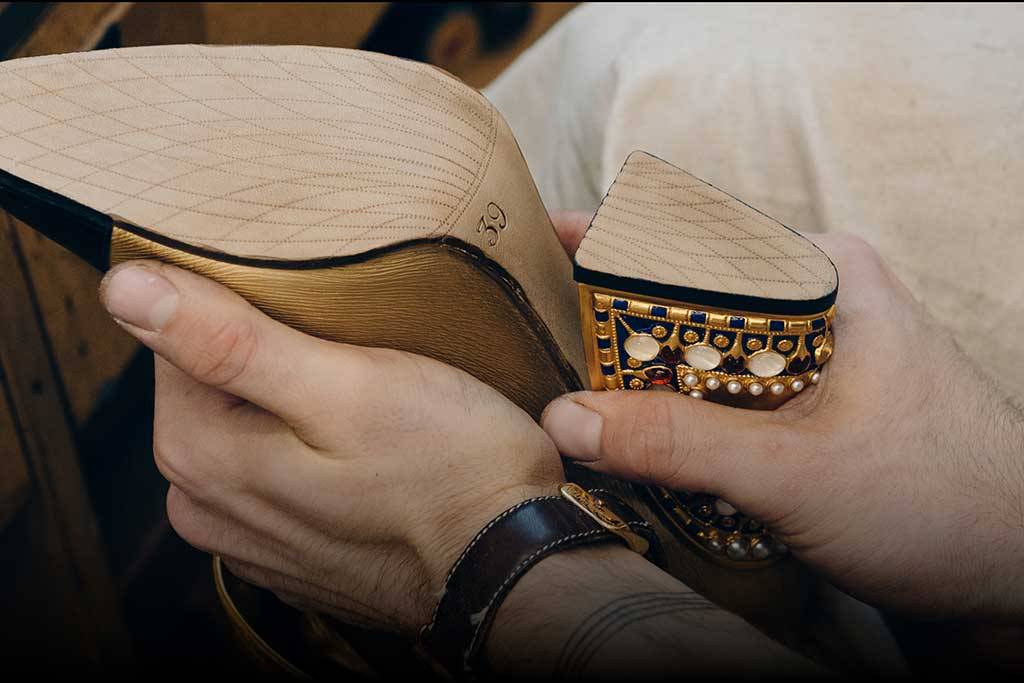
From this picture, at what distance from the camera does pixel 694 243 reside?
0.52 m

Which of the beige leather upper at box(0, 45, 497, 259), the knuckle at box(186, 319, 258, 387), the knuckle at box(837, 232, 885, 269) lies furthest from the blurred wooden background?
the knuckle at box(837, 232, 885, 269)

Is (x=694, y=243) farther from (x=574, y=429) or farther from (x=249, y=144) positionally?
(x=249, y=144)

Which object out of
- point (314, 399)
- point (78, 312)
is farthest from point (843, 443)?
point (78, 312)

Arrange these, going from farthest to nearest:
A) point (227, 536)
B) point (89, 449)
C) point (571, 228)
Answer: point (89, 449), point (571, 228), point (227, 536)

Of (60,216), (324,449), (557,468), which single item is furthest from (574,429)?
(60,216)

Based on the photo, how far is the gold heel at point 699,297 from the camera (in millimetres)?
490

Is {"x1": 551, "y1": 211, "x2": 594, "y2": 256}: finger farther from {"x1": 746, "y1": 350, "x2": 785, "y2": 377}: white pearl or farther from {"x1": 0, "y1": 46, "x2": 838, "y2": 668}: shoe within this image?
{"x1": 746, "y1": 350, "x2": 785, "y2": 377}: white pearl

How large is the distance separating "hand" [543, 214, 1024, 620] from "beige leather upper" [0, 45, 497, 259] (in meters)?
0.15

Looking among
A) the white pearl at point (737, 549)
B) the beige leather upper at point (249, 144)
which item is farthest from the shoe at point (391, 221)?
the white pearl at point (737, 549)

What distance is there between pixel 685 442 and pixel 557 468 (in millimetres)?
71

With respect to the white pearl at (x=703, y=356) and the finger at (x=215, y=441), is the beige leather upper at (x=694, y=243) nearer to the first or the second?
the white pearl at (x=703, y=356)

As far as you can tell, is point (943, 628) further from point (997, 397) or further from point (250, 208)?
point (250, 208)

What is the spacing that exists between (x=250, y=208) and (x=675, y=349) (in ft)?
0.74

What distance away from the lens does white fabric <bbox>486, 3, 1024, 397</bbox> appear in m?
0.66
